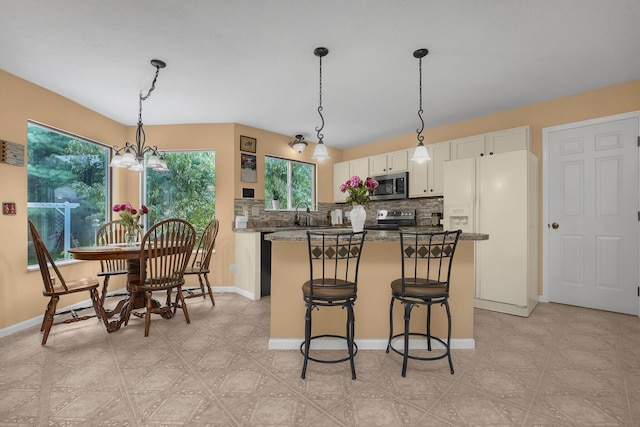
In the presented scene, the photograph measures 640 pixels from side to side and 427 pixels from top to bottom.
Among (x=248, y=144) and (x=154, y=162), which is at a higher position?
(x=248, y=144)

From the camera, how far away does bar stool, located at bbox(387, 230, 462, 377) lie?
6.38 feet

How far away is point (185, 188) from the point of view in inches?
173

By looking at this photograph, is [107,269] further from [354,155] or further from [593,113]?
[593,113]

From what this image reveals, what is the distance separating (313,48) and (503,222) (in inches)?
107

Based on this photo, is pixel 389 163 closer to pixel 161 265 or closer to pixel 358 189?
pixel 358 189

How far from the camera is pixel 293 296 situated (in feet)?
7.84

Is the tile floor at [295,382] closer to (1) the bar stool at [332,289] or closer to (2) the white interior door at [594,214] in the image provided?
(1) the bar stool at [332,289]

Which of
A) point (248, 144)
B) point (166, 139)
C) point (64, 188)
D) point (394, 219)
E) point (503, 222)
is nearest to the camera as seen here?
point (503, 222)

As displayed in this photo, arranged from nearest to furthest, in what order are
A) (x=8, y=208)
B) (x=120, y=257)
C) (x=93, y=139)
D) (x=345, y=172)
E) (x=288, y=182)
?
(x=120, y=257) → (x=8, y=208) → (x=93, y=139) → (x=288, y=182) → (x=345, y=172)

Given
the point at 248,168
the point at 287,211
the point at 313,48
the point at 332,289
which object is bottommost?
the point at 332,289

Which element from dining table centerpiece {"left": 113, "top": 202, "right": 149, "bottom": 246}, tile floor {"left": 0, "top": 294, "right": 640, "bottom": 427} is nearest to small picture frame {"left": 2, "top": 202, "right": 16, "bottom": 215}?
dining table centerpiece {"left": 113, "top": 202, "right": 149, "bottom": 246}

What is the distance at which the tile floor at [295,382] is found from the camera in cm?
155

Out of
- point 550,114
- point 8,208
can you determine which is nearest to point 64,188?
point 8,208

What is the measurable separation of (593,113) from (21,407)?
5.51 meters
